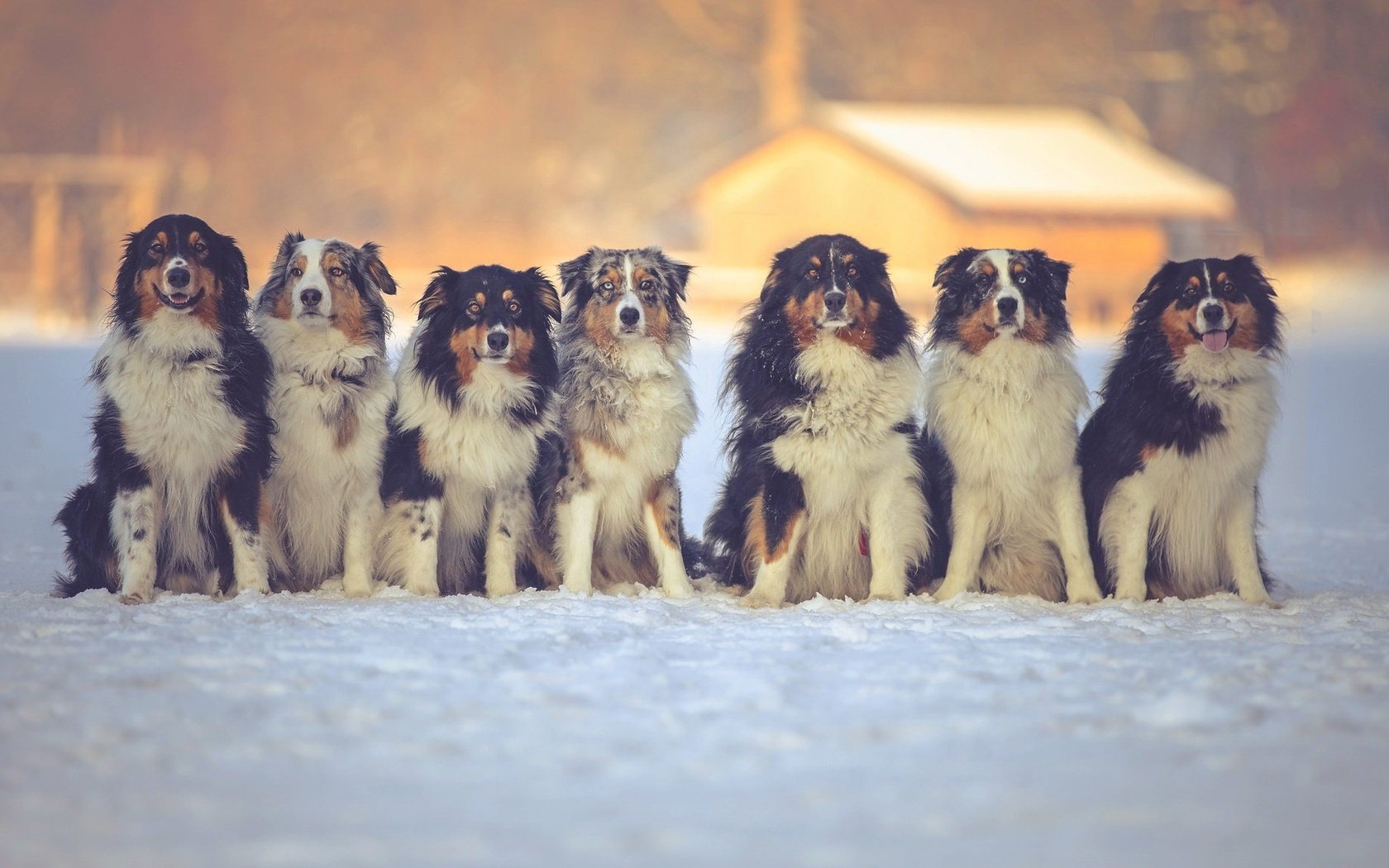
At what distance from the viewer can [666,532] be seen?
18.4 ft

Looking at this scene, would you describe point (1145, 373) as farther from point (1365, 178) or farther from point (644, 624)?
point (1365, 178)

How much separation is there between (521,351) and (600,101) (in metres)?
20.9

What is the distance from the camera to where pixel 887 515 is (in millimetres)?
5406

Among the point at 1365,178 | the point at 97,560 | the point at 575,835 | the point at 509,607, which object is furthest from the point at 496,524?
the point at 1365,178

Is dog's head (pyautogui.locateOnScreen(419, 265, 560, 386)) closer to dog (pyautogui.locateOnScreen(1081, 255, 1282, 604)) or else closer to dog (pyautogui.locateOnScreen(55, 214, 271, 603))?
dog (pyautogui.locateOnScreen(55, 214, 271, 603))

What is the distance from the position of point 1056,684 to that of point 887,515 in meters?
1.67

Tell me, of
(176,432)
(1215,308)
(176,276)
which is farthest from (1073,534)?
→ (176,276)

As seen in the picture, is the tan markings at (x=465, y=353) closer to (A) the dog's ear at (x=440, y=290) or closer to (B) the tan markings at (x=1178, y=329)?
(A) the dog's ear at (x=440, y=290)

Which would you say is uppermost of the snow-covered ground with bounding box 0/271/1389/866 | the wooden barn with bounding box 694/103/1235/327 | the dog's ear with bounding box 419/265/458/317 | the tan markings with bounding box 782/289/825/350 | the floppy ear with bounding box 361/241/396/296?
the wooden barn with bounding box 694/103/1235/327

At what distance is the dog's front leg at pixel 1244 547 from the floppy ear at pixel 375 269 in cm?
357

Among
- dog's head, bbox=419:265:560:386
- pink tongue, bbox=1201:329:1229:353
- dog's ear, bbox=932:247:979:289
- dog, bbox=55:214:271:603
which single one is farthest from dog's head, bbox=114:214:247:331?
pink tongue, bbox=1201:329:1229:353

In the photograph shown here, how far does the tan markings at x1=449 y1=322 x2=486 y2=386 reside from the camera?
545cm

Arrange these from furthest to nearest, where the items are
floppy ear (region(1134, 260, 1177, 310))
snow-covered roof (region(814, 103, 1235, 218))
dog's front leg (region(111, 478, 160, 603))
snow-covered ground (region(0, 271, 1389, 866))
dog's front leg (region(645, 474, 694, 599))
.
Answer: snow-covered roof (region(814, 103, 1235, 218)), dog's front leg (region(645, 474, 694, 599)), floppy ear (region(1134, 260, 1177, 310)), dog's front leg (region(111, 478, 160, 603)), snow-covered ground (region(0, 271, 1389, 866))

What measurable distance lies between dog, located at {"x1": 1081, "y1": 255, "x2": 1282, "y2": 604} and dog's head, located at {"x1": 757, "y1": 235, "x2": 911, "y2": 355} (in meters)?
1.01
